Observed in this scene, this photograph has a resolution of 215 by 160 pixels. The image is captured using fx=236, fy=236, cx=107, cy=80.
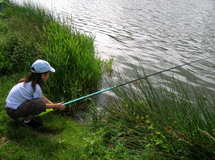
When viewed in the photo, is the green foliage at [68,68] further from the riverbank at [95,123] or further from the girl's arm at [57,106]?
the girl's arm at [57,106]

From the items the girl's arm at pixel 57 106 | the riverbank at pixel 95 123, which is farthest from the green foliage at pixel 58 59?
the girl's arm at pixel 57 106

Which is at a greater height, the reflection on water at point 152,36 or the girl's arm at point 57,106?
the girl's arm at point 57,106

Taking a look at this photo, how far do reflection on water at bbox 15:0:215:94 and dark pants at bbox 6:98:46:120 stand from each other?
9.49 feet

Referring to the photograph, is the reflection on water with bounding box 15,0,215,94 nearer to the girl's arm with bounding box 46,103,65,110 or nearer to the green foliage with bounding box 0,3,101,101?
the green foliage with bounding box 0,3,101,101

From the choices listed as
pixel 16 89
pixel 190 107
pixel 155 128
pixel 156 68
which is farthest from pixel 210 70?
pixel 16 89

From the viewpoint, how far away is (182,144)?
3221mm

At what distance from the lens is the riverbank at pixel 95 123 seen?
10.9 ft

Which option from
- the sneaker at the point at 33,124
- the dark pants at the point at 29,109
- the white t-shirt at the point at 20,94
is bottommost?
the sneaker at the point at 33,124

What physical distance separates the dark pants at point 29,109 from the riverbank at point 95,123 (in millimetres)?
310

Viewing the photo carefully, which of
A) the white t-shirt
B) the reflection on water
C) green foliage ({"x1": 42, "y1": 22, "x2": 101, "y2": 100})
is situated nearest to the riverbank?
green foliage ({"x1": 42, "y1": 22, "x2": 101, "y2": 100})

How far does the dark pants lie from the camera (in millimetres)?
3809

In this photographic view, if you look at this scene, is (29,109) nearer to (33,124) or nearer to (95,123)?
(33,124)

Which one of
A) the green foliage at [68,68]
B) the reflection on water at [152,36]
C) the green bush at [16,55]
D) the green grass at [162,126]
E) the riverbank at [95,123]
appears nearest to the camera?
the green grass at [162,126]

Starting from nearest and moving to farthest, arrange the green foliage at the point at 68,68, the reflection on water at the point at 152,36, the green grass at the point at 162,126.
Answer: the green grass at the point at 162,126 < the green foliage at the point at 68,68 < the reflection on water at the point at 152,36
